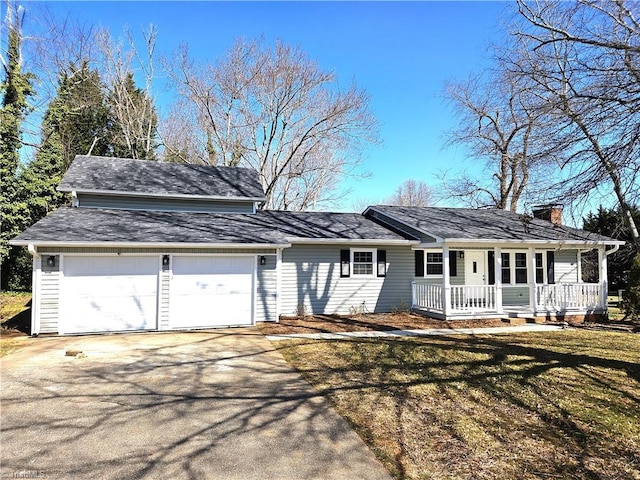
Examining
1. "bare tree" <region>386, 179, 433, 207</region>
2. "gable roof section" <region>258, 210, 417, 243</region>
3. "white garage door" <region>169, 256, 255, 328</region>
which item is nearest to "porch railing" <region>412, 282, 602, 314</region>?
"gable roof section" <region>258, 210, 417, 243</region>

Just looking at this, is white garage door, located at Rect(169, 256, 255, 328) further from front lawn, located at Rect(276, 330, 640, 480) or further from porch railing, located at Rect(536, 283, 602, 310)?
porch railing, located at Rect(536, 283, 602, 310)

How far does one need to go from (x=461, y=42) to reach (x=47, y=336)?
1271cm

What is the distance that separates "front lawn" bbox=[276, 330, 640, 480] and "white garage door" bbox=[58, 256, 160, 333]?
4169 mm

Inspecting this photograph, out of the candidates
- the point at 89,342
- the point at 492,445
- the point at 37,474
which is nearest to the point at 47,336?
the point at 89,342

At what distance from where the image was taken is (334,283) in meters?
13.5

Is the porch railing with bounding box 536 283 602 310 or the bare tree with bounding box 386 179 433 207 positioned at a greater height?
the bare tree with bounding box 386 179 433 207

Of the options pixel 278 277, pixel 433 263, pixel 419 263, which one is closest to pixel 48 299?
pixel 278 277

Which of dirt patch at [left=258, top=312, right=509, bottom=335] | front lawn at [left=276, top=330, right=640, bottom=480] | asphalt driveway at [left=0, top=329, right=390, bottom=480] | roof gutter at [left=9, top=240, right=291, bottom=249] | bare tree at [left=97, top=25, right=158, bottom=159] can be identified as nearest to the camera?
asphalt driveway at [left=0, top=329, right=390, bottom=480]

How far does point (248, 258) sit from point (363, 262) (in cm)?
428

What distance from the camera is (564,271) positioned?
15.4m

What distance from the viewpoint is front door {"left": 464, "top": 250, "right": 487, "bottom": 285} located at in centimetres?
1494

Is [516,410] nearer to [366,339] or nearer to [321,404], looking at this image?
[321,404]

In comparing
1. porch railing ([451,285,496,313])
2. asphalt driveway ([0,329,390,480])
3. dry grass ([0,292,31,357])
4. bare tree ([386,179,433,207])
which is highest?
bare tree ([386,179,433,207])

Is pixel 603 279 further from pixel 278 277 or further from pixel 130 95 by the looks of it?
pixel 130 95
